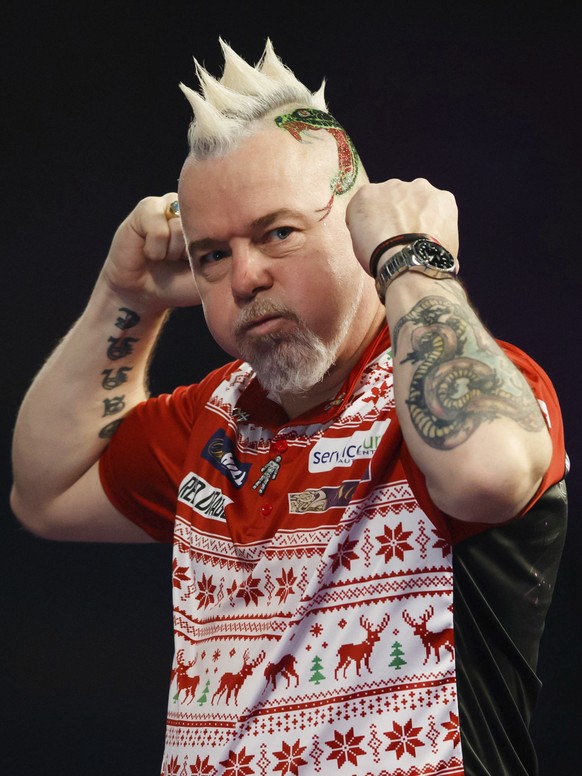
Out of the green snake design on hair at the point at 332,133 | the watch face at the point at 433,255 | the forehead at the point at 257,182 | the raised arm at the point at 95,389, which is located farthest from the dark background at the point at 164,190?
the watch face at the point at 433,255

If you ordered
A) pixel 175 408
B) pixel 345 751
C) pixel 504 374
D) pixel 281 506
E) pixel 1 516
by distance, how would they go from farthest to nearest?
pixel 1 516, pixel 175 408, pixel 281 506, pixel 345 751, pixel 504 374

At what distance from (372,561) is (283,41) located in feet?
6.27

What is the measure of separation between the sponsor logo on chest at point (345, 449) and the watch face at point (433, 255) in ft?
0.77

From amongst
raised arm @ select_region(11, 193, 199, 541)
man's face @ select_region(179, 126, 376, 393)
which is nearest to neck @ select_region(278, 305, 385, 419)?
man's face @ select_region(179, 126, 376, 393)

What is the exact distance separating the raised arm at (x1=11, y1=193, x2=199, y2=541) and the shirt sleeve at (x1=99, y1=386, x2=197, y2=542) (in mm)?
30

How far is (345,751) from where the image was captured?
1.35 meters

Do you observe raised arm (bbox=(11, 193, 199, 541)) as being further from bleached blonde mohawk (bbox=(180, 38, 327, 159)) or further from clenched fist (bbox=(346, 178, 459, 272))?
clenched fist (bbox=(346, 178, 459, 272))

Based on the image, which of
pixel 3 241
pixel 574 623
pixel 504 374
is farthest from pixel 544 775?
pixel 3 241

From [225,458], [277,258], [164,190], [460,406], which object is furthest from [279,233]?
[164,190]

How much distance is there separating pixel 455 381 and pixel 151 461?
2.52 feet

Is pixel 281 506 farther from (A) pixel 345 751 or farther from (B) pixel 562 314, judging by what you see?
(B) pixel 562 314

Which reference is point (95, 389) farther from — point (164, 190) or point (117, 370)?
point (164, 190)

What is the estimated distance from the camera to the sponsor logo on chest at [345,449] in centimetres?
146

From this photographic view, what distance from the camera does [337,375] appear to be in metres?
1.63
